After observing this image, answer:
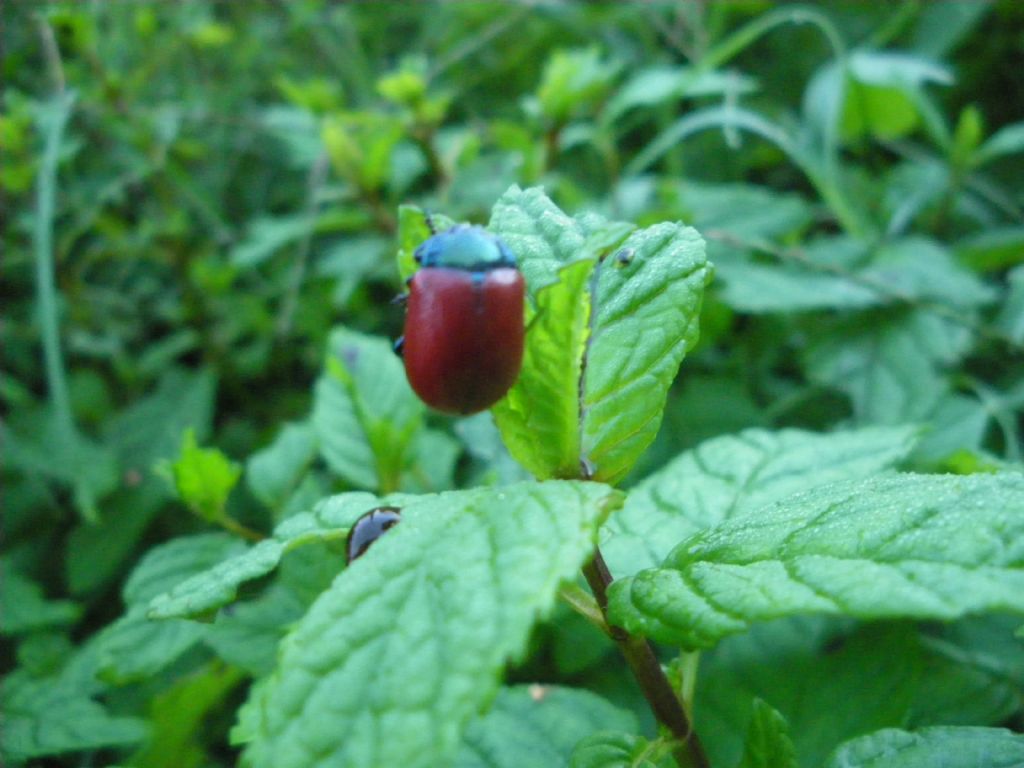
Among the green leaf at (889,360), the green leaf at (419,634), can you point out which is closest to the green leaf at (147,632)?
the green leaf at (419,634)

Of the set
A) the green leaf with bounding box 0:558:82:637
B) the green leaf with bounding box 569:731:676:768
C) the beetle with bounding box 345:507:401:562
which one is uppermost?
the beetle with bounding box 345:507:401:562

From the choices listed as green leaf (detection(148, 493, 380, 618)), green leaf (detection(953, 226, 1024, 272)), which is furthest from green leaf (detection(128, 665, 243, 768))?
green leaf (detection(953, 226, 1024, 272))

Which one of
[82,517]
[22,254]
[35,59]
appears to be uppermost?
[35,59]

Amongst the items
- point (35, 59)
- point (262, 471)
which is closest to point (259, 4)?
point (35, 59)

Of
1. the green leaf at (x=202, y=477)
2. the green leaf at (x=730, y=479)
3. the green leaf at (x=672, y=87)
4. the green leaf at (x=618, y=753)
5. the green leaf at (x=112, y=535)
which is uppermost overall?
the green leaf at (x=672, y=87)

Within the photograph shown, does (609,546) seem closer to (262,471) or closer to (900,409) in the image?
(262,471)

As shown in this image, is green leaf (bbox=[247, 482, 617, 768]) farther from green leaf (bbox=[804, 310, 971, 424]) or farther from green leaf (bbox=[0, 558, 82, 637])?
green leaf (bbox=[804, 310, 971, 424])

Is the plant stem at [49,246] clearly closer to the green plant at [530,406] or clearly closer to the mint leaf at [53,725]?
the green plant at [530,406]
